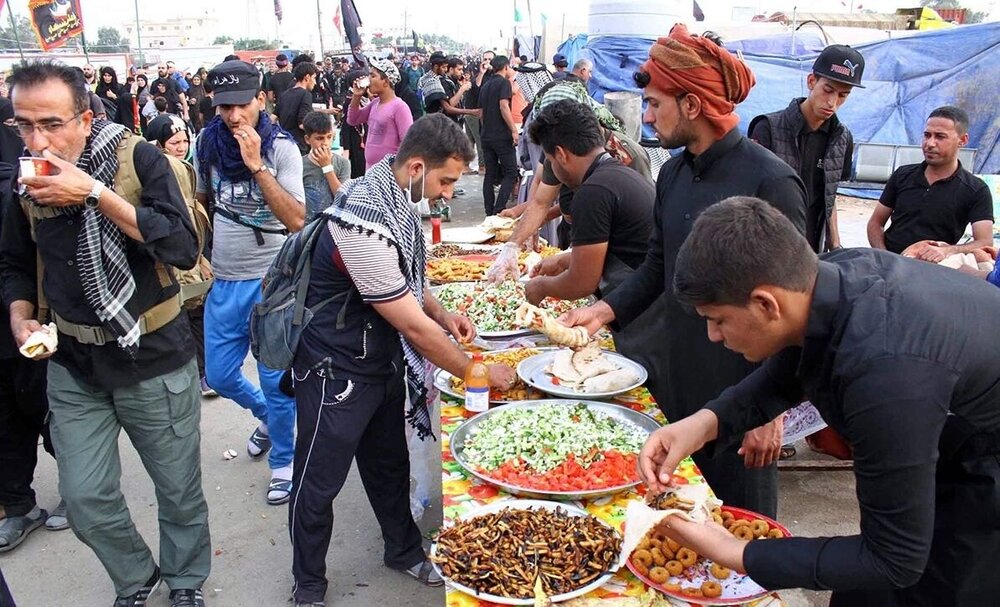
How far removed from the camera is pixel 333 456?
9.04 ft

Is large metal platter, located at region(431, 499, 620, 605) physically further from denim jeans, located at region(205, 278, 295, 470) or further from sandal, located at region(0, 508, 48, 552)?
sandal, located at region(0, 508, 48, 552)

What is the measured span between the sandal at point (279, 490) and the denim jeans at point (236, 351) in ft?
0.43

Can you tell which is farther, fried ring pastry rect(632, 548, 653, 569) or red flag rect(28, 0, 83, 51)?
red flag rect(28, 0, 83, 51)

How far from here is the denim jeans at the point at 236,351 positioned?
3.86 m

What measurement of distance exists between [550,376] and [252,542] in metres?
1.90

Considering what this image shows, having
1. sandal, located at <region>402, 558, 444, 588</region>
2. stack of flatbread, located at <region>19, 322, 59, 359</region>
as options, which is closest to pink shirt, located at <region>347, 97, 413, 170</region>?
sandal, located at <region>402, 558, 444, 588</region>

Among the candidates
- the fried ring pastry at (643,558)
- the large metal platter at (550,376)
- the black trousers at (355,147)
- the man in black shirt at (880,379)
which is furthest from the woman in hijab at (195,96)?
the man in black shirt at (880,379)

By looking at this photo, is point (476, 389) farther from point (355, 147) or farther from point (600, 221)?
point (355, 147)

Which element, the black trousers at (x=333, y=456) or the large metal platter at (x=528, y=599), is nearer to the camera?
the large metal platter at (x=528, y=599)

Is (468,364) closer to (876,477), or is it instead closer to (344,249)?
(344,249)

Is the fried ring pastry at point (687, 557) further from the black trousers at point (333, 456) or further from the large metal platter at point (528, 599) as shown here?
the black trousers at point (333, 456)

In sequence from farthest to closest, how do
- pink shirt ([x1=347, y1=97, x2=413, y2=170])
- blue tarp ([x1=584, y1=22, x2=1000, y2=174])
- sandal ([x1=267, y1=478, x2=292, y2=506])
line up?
blue tarp ([x1=584, y1=22, x2=1000, y2=174])
pink shirt ([x1=347, y1=97, x2=413, y2=170])
sandal ([x1=267, y1=478, x2=292, y2=506])

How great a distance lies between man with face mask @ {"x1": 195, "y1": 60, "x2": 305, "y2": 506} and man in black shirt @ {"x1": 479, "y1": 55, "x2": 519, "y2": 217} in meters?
6.04

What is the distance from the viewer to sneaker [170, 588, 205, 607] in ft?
9.96
